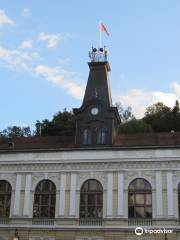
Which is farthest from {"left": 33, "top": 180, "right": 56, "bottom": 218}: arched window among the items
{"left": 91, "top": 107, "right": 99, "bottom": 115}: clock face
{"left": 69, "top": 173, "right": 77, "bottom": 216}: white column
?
{"left": 91, "top": 107, "right": 99, "bottom": 115}: clock face

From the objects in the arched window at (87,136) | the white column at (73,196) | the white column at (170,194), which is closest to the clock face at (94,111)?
the arched window at (87,136)

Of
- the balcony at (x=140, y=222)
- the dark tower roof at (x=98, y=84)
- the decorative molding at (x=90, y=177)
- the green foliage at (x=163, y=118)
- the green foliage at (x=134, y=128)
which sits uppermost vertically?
the green foliage at (x=163, y=118)

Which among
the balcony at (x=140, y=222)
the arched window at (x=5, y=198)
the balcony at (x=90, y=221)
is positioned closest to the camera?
the balcony at (x=140, y=222)

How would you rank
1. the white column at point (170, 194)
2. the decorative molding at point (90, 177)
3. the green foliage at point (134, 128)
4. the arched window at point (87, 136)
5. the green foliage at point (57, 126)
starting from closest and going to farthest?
the white column at point (170, 194) → the decorative molding at point (90, 177) → the arched window at point (87, 136) → the green foliage at point (134, 128) → the green foliage at point (57, 126)

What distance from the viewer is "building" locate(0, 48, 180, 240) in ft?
115

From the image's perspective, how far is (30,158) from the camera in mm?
38875

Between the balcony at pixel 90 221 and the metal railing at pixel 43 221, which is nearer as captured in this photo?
the balcony at pixel 90 221

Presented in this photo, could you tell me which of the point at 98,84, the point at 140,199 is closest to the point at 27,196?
the point at 140,199

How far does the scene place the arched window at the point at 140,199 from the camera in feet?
116

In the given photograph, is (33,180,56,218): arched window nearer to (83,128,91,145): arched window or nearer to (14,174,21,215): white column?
(14,174,21,215): white column

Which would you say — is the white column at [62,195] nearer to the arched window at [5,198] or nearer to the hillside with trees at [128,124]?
the arched window at [5,198]

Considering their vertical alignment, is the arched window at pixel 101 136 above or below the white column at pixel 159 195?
above

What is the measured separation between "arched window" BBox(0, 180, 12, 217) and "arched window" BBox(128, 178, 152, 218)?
428 inches

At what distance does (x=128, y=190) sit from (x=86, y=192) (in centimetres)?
Result: 367
